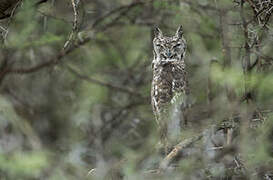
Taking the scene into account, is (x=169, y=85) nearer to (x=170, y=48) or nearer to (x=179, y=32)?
(x=170, y=48)

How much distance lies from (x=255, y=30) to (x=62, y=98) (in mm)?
4596

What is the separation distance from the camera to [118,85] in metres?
7.79

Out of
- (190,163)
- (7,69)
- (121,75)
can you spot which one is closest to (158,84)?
(190,163)

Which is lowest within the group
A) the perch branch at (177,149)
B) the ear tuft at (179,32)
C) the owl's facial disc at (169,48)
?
the perch branch at (177,149)

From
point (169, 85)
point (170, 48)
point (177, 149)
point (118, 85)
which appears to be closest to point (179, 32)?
point (170, 48)

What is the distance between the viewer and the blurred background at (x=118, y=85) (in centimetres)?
410

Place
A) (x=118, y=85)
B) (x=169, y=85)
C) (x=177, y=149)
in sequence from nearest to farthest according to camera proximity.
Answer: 1. (x=177, y=149)
2. (x=169, y=85)
3. (x=118, y=85)

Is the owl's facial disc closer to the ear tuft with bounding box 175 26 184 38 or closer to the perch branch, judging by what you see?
the ear tuft with bounding box 175 26 184 38

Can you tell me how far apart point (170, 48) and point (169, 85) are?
48cm

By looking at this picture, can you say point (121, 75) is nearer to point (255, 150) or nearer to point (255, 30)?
point (255, 30)

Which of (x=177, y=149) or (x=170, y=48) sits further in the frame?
(x=170, y=48)

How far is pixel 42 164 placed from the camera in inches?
193

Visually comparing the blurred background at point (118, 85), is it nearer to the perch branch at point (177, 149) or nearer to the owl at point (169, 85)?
the perch branch at point (177, 149)

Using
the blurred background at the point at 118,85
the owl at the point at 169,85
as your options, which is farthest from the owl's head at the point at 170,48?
the blurred background at the point at 118,85
